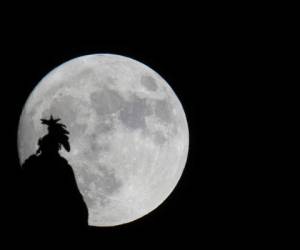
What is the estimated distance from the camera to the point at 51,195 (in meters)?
10.3

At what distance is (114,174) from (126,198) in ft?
2.27

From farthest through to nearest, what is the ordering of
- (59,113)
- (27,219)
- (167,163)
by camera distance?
(167,163) → (59,113) → (27,219)

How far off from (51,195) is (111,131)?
9.29 ft

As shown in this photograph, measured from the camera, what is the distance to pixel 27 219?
9930 millimetres

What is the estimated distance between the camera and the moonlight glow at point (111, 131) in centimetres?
1258

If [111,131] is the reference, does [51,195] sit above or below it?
below

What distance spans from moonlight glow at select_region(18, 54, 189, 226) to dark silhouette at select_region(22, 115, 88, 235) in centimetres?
162

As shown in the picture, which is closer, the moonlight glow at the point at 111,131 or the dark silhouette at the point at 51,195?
the dark silhouette at the point at 51,195

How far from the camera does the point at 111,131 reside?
12.7 meters

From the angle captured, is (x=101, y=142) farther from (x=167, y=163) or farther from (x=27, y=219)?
(x=27, y=219)

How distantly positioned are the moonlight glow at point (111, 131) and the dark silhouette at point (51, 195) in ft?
5.31

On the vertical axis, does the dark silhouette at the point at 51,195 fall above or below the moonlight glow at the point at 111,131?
below

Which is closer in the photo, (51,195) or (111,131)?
(51,195)

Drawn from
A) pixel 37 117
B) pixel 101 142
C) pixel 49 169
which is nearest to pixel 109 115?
pixel 101 142
